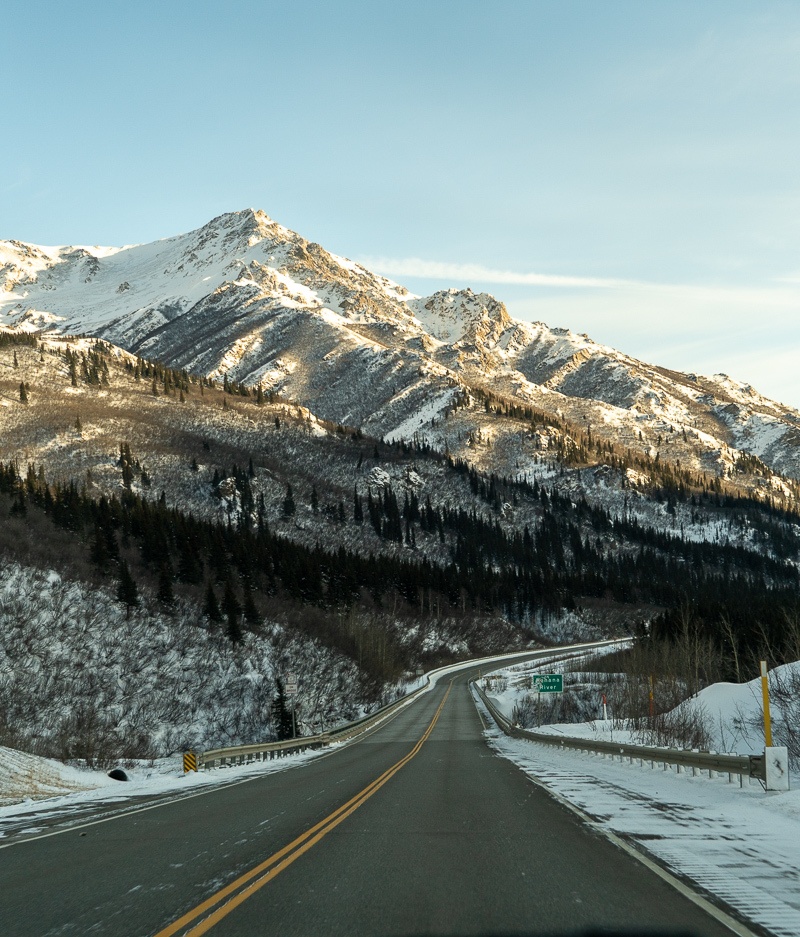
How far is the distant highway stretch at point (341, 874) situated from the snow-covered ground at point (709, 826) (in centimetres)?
51

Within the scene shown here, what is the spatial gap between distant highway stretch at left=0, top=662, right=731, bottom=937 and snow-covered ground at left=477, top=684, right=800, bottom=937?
0.51m

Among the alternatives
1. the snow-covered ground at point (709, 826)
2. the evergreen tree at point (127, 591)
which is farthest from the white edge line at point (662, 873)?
the evergreen tree at point (127, 591)

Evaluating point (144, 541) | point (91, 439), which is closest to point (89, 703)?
point (144, 541)

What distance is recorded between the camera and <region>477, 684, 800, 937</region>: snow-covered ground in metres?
6.85

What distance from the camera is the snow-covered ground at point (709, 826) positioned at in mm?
6848

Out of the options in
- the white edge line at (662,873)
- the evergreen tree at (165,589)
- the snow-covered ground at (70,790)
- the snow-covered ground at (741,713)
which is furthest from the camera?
the evergreen tree at (165,589)

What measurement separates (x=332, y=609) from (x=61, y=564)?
35.6m

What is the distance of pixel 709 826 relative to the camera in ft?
34.2

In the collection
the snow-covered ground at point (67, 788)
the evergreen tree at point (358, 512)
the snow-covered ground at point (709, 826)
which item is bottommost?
the snow-covered ground at point (67, 788)

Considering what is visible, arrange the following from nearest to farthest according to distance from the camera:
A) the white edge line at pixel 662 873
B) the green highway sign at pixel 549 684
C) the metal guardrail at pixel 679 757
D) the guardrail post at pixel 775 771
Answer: the white edge line at pixel 662 873 < the guardrail post at pixel 775 771 < the metal guardrail at pixel 679 757 < the green highway sign at pixel 549 684

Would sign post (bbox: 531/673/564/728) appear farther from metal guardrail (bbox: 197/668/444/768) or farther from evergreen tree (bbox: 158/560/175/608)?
evergreen tree (bbox: 158/560/175/608)

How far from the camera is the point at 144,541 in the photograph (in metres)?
89.8

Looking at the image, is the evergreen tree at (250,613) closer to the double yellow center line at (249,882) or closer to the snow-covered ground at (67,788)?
the snow-covered ground at (67,788)

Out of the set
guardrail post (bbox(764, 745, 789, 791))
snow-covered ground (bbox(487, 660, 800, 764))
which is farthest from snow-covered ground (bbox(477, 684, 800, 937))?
snow-covered ground (bbox(487, 660, 800, 764))
